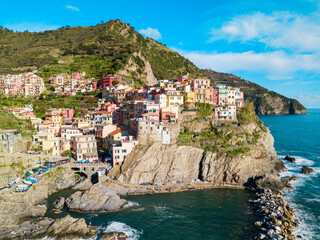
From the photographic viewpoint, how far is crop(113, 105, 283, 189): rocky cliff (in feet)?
187

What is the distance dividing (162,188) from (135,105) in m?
30.1

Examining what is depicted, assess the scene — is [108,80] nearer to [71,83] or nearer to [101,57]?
[71,83]

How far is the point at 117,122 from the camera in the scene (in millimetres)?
80000

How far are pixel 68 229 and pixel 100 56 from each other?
122006mm

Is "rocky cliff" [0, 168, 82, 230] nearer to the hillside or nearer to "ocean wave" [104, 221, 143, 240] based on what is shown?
"ocean wave" [104, 221, 143, 240]

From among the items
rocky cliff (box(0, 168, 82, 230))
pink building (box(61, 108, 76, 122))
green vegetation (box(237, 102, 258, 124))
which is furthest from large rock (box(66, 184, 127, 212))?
green vegetation (box(237, 102, 258, 124))

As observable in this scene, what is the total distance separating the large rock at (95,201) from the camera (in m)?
44.3

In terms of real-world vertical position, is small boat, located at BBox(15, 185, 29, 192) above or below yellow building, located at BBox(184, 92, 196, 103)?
below

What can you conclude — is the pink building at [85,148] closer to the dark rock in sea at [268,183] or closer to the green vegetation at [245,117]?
the dark rock in sea at [268,183]

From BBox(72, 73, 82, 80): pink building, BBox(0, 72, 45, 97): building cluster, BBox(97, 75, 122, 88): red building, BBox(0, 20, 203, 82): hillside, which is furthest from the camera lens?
BBox(0, 20, 203, 82): hillside

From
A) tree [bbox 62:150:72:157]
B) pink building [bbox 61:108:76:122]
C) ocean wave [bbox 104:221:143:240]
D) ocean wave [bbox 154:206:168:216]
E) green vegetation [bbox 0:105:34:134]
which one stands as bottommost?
ocean wave [bbox 104:221:143:240]

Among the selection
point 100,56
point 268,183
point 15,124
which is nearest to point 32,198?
point 15,124

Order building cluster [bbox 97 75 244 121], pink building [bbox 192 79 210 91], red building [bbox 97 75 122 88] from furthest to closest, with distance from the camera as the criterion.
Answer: red building [bbox 97 75 122 88] → pink building [bbox 192 79 210 91] → building cluster [bbox 97 75 244 121]

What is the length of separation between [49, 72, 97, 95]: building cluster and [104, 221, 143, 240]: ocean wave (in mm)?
79657
